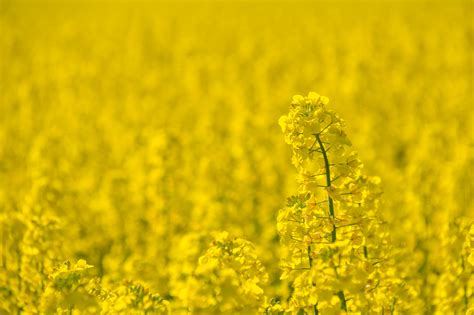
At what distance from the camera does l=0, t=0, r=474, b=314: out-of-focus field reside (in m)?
3.34

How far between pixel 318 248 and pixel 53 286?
0.95m

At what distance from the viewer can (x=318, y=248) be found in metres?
2.49

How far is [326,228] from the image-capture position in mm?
2523

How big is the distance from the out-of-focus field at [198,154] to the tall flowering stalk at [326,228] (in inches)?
8.2

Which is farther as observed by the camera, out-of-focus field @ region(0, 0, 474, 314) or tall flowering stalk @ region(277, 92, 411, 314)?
out-of-focus field @ region(0, 0, 474, 314)

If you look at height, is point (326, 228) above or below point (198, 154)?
below

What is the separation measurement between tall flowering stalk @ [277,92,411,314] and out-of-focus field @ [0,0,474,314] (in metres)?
0.21

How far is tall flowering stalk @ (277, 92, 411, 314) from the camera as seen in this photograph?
2.40 metres

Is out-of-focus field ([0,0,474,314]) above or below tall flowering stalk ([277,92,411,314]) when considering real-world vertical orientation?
above

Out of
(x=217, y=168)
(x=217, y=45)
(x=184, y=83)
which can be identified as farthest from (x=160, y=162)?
(x=217, y=45)

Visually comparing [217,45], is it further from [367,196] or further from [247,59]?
[367,196]

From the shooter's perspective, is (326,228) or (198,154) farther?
(198,154)

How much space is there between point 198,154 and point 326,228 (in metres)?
3.99

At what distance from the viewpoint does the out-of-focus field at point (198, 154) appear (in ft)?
11.0
